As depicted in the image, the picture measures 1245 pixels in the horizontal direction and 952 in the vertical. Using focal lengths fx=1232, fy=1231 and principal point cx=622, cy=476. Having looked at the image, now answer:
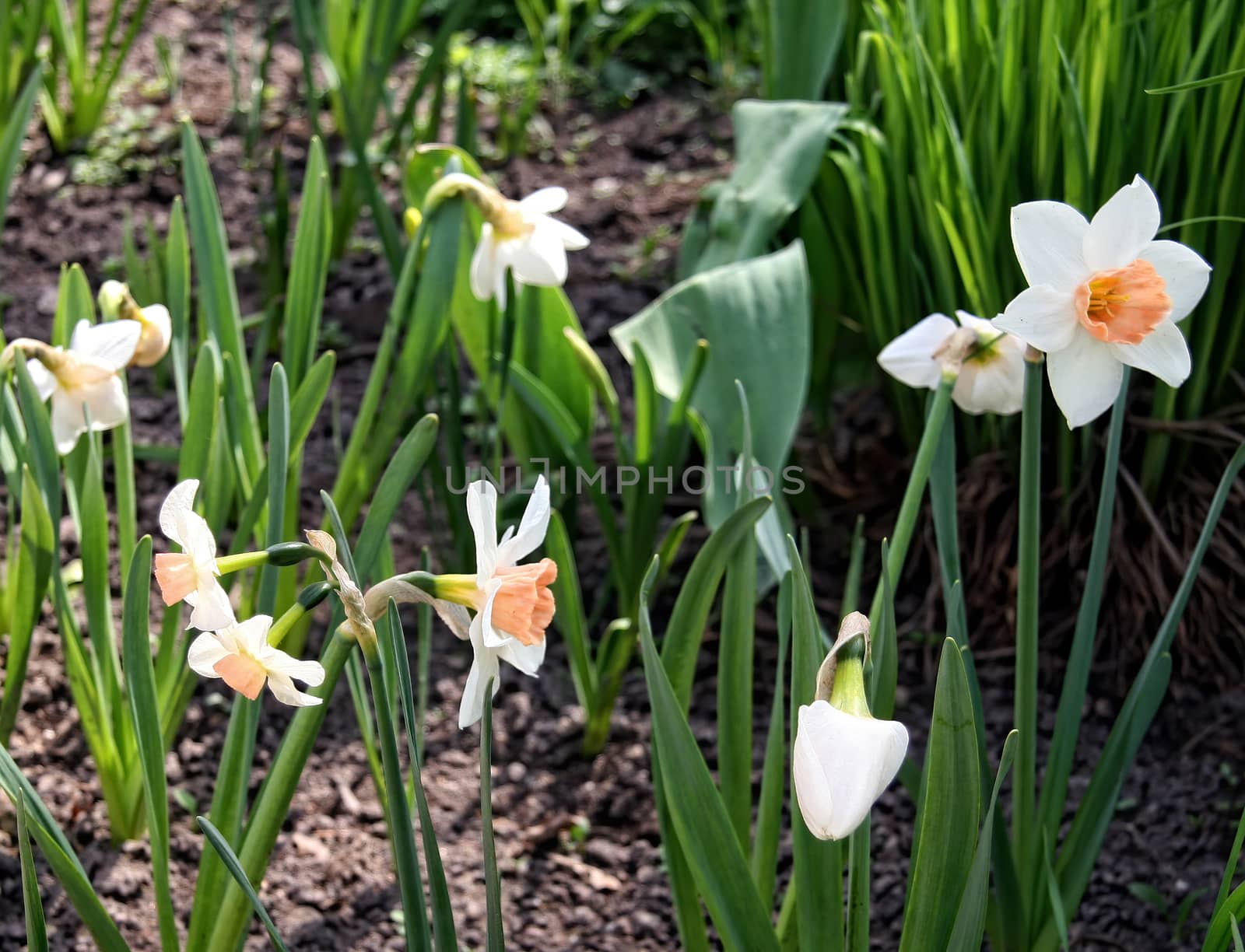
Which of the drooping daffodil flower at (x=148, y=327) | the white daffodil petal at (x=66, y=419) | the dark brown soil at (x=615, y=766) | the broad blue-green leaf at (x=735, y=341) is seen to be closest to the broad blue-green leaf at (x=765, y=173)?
the broad blue-green leaf at (x=735, y=341)

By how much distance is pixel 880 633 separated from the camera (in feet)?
3.13

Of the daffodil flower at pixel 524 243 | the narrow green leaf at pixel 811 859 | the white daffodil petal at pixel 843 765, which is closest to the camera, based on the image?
the white daffodil petal at pixel 843 765

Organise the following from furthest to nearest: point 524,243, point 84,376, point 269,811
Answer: point 524,243, point 84,376, point 269,811

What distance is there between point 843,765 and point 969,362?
451 mm

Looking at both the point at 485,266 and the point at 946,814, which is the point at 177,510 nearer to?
the point at 946,814

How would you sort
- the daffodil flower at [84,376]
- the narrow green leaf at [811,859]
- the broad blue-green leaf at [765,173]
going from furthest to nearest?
the broad blue-green leaf at [765,173] → the daffodil flower at [84,376] → the narrow green leaf at [811,859]

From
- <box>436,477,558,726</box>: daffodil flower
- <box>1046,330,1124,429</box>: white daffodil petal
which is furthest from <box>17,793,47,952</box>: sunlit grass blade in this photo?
<box>1046,330,1124,429</box>: white daffodil petal

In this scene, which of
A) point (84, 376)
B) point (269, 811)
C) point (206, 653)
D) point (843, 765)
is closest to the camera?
point (843, 765)

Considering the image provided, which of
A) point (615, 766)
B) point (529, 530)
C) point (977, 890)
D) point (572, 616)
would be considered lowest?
point (615, 766)

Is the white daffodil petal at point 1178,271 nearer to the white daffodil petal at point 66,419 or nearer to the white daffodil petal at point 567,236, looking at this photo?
the white daffodil petal at point 567,236

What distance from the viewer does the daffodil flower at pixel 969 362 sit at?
99 centimetres

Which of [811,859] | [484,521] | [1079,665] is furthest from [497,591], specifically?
[1079,665]

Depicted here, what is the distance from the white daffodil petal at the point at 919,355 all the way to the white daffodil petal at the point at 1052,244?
192mm

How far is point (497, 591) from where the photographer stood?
743 mm
